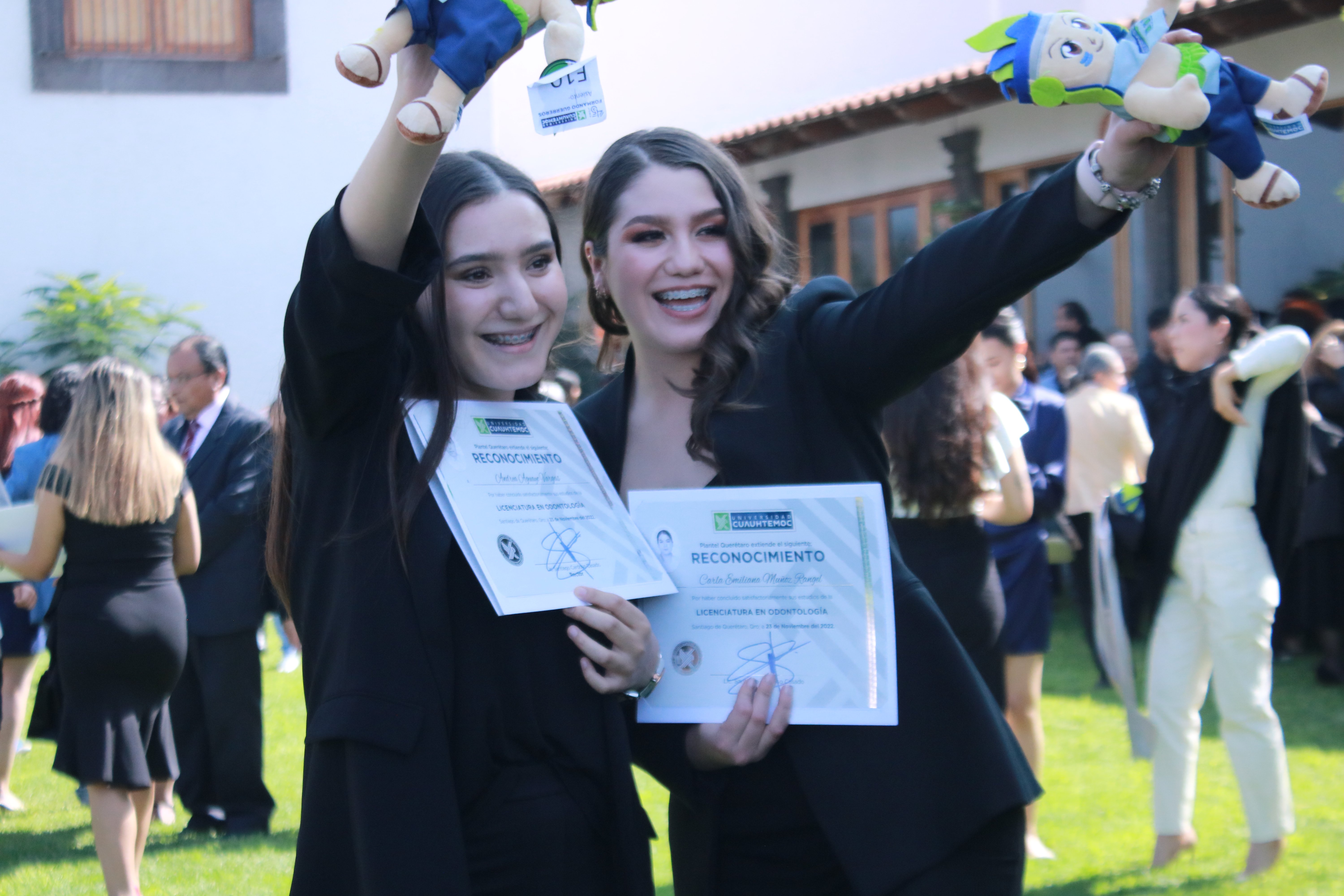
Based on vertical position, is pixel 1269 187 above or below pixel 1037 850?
above

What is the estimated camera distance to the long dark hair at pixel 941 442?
14.4 feet

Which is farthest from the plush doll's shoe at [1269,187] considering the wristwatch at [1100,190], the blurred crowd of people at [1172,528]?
the blurred crowd of people at [1172,528]

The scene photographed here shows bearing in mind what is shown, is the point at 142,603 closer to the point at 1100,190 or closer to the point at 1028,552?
the point at 1028,552

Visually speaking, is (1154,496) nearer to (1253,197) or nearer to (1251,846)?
(1251,846)

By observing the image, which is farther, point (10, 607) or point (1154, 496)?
point (10, 607)

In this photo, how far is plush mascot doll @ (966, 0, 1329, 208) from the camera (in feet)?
4.91

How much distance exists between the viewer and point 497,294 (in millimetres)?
1869

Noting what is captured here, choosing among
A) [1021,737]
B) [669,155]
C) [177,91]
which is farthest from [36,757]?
[177,91]

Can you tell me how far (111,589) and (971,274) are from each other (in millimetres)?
3969

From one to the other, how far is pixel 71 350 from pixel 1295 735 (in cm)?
1107

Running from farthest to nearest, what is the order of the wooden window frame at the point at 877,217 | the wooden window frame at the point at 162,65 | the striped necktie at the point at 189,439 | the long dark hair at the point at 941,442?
the wooden window frame at the point at 162,65 → the wooden window frame at the point at 877,217 → the striped necktie at the point at 189,439 → the long dark hair at the point at 941,442

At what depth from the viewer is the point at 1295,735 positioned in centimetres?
638

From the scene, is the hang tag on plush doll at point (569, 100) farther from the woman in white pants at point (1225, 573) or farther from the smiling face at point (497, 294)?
the woman in white pants at point (1225, 573)

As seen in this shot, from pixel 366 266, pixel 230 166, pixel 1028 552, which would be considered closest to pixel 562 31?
pixel 366 266
